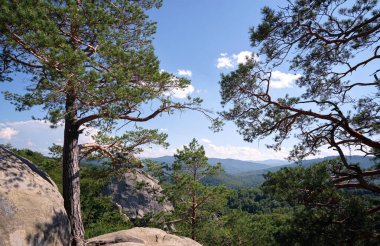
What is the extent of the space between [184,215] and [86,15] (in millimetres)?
8582

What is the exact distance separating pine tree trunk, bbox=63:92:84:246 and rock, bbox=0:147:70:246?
1.12m

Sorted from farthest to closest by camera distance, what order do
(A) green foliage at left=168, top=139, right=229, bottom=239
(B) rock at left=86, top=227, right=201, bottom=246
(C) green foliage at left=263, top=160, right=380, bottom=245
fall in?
(A) green foliage at left=168, top=139, right=229, bottom=239, (B) rock at left=86, top=227, right=201, bottom=246, (C) green foliage at left=263, top=160, right=380, bottom=245

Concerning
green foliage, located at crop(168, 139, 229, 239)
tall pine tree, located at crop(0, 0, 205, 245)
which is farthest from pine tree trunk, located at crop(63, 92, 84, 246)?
green foliage, located at crop(168, 139, 229, 239)

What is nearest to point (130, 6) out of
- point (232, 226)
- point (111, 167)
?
point (111, 167)

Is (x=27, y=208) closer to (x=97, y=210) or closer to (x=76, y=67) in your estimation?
(x=76, y=67)

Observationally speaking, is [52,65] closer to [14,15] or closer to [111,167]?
[14,15]

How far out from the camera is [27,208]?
206 inches

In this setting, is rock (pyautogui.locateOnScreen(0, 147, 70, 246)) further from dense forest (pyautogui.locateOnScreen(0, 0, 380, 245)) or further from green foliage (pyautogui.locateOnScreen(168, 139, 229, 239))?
green foliage (pyautogui.locateOnScreen(168, 139, 229, 239))

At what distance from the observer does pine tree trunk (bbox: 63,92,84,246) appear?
732cm

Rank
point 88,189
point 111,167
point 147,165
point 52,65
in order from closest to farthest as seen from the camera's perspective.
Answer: point 52,65, point 111,167, point 147,165, point 88,189

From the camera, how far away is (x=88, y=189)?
1675 centimetres

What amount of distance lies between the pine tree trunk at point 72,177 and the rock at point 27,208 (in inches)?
44.2

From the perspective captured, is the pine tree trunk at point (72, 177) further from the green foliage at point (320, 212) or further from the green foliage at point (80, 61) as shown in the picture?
the green foliage at point (320, 212)

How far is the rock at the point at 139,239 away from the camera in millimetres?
7438
